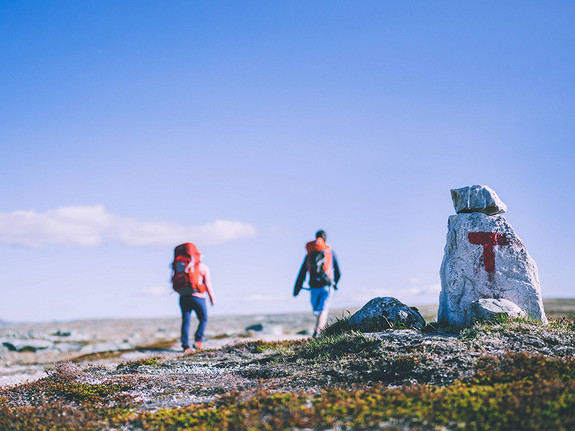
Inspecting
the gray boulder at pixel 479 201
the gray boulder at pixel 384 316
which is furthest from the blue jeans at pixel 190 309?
the gray boulder at pixel 479 201

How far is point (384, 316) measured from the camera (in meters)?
11.2

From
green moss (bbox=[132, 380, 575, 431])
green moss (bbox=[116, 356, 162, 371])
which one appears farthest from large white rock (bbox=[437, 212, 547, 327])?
green moss (bbox=[116, 356, 162, 371])

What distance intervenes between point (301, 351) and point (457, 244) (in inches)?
182

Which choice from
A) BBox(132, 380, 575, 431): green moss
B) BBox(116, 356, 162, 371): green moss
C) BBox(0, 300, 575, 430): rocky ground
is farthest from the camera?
BBox(116, 356, 162, 371): green moss

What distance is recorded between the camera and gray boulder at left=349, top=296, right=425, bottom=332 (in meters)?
11.0

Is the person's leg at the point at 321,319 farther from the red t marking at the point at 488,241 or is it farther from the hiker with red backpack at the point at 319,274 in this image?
the red t marking at the point at 488,241

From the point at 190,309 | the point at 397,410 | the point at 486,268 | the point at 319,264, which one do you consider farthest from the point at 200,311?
the point at 397,410

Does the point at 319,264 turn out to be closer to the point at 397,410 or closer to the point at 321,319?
the point at 321,319

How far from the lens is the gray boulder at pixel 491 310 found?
9930 mm

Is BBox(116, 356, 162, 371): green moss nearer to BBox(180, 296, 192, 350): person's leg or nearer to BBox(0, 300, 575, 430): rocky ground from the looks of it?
BBox(0, 300, 575, 430): rocky ground

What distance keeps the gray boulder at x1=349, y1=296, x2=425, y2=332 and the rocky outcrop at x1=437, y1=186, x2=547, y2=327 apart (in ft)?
2.91

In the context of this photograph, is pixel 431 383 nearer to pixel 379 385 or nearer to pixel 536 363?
pixel 379 385

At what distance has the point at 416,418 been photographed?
5074mm

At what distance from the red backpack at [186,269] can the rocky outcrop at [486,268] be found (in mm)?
7758
